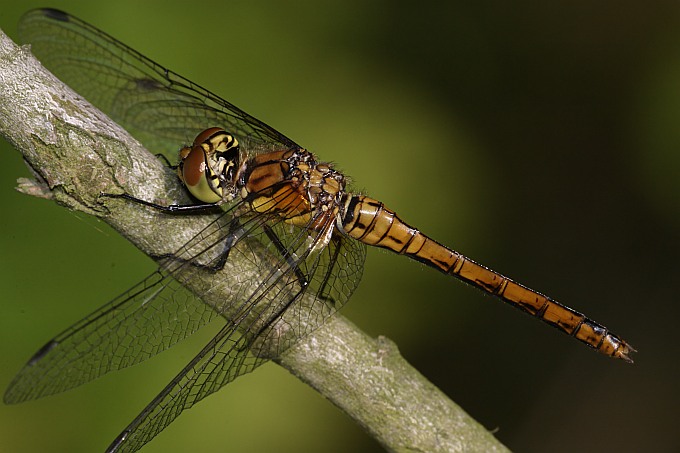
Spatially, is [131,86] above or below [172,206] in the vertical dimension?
above

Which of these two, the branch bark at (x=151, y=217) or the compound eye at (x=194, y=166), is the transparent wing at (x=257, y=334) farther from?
the compound eye at (x=194, y=166)

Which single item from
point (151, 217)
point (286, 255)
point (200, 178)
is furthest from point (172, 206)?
point (286, 255)

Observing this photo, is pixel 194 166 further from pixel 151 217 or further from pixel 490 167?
pixel 490 167

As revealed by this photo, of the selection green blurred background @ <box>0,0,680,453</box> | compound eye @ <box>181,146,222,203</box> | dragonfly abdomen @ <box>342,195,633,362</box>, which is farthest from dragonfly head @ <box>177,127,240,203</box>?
green blurred background @ <box>0,0,680,453</box>

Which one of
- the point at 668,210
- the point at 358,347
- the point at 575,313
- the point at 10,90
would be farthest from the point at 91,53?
the point at 668,210

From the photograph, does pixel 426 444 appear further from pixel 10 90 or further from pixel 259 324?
pixel 10 90

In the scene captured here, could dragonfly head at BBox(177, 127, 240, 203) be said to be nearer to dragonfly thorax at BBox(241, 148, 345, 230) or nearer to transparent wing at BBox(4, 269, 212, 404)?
dragonfly thorax at BBox(241, 148, 345, 230)
